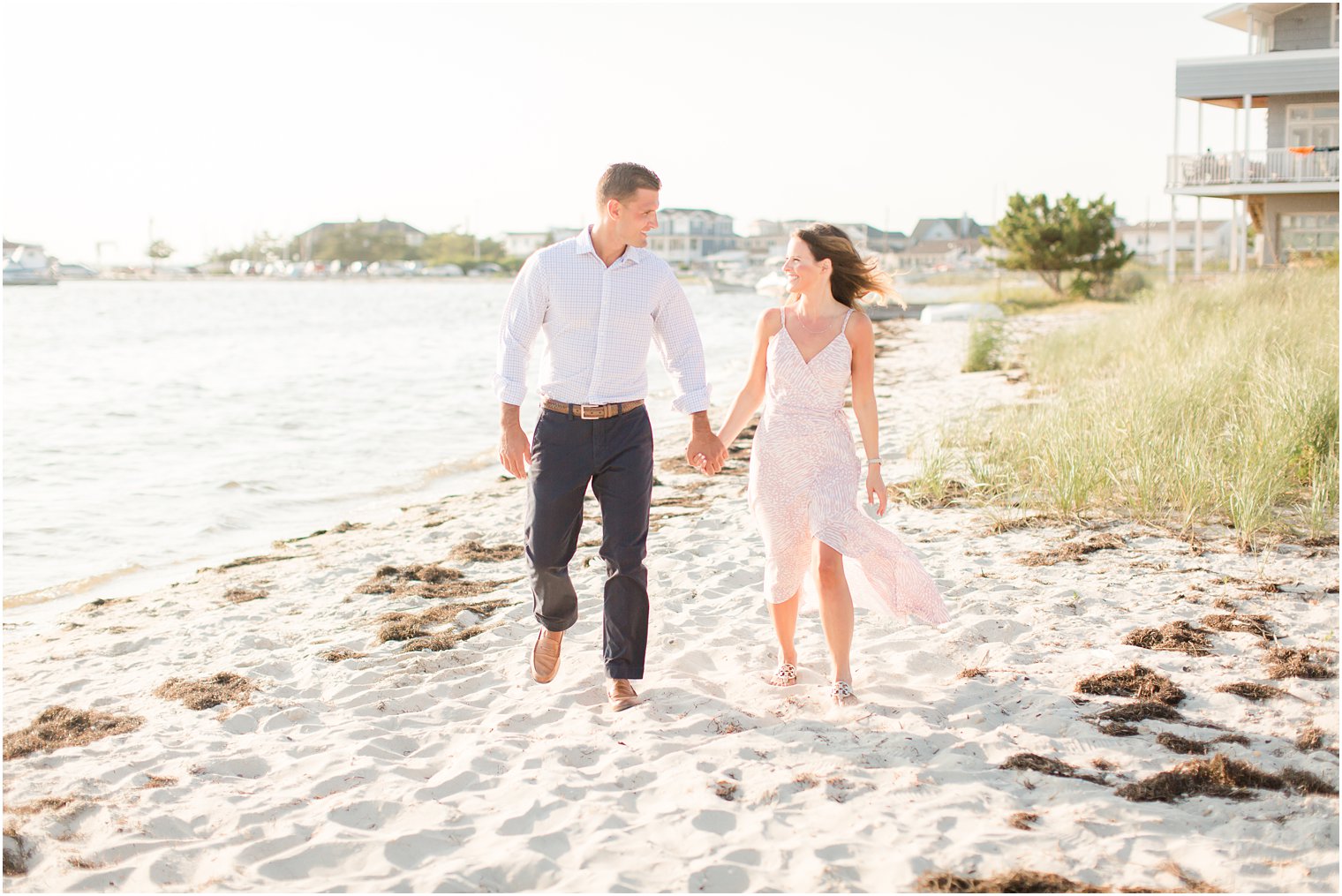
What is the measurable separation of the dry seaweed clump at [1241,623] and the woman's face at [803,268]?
2.47 metres

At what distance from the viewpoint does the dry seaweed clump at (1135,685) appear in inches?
182

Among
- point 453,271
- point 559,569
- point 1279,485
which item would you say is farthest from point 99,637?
point 453,271

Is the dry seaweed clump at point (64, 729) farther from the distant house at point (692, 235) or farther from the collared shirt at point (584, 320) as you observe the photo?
the distant house at point (692, 235)

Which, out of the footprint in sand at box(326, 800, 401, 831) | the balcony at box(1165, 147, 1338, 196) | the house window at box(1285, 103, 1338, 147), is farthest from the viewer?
the house window at box(1285, 103, 1338, 147)

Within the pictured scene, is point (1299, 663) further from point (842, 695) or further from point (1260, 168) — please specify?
point (1260, 168)

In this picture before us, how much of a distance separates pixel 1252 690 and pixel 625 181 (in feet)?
10.5

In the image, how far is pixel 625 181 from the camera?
15.1ft

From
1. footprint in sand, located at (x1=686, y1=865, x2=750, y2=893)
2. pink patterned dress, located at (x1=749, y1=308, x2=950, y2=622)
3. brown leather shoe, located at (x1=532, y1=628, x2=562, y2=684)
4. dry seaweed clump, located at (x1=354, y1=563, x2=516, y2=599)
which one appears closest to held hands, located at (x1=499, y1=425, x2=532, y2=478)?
brown leather shoe, located at (x1=532, y1=628, x2=562, y2=684)

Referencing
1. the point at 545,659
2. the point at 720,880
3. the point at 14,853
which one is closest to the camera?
the point at 720,880

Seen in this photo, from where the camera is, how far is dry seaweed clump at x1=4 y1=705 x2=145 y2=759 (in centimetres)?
464

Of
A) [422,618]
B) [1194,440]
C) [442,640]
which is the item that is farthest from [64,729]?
[1194,440]

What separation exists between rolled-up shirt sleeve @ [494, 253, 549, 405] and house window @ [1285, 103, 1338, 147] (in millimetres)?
28935

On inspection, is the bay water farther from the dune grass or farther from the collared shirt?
the dune grass

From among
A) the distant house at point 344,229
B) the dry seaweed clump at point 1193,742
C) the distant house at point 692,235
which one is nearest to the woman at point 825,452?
the dry seaweed clump at point 1193,742
